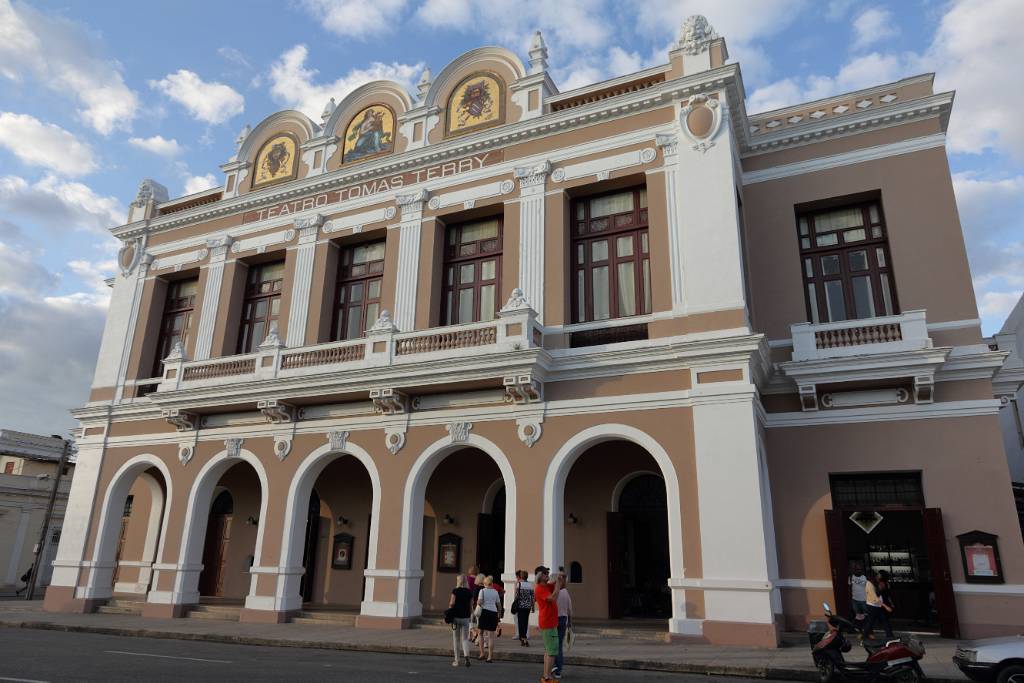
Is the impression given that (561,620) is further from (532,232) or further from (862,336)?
(532,232)

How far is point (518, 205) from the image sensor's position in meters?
17.9

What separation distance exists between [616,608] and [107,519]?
1506cm

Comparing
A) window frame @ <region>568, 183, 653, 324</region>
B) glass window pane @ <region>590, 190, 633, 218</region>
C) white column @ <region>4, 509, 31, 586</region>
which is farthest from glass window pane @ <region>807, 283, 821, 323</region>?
white column @ <region>4, 509, 31, 586</region>

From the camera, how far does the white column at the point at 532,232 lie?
17000mm

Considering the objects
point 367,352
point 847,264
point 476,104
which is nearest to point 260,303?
point 367,352

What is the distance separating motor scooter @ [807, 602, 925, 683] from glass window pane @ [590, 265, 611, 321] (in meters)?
8.54

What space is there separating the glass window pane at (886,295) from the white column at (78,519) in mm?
22282

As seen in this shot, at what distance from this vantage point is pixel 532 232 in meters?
17.5

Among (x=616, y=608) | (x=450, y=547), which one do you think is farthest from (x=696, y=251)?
(x=450, y=547)

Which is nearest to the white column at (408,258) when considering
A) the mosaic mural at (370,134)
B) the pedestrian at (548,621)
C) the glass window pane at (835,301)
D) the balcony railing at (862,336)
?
the mosaic mural at (370,134)

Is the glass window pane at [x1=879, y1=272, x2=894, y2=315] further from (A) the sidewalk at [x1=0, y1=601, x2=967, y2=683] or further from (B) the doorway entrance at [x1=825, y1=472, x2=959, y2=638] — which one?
(A) the sidewalk at [x1=0, y1=601, x2=967, y2=683]

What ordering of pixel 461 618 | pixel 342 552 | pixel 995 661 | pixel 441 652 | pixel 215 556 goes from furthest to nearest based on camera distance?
pixel 215 556 → pixel 342 552 → pixel 441 652 → pixel 461 618 → pixel 995 661

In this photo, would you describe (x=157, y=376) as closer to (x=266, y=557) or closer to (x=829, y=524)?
(x=266, y=557)

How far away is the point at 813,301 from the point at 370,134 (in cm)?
1334
